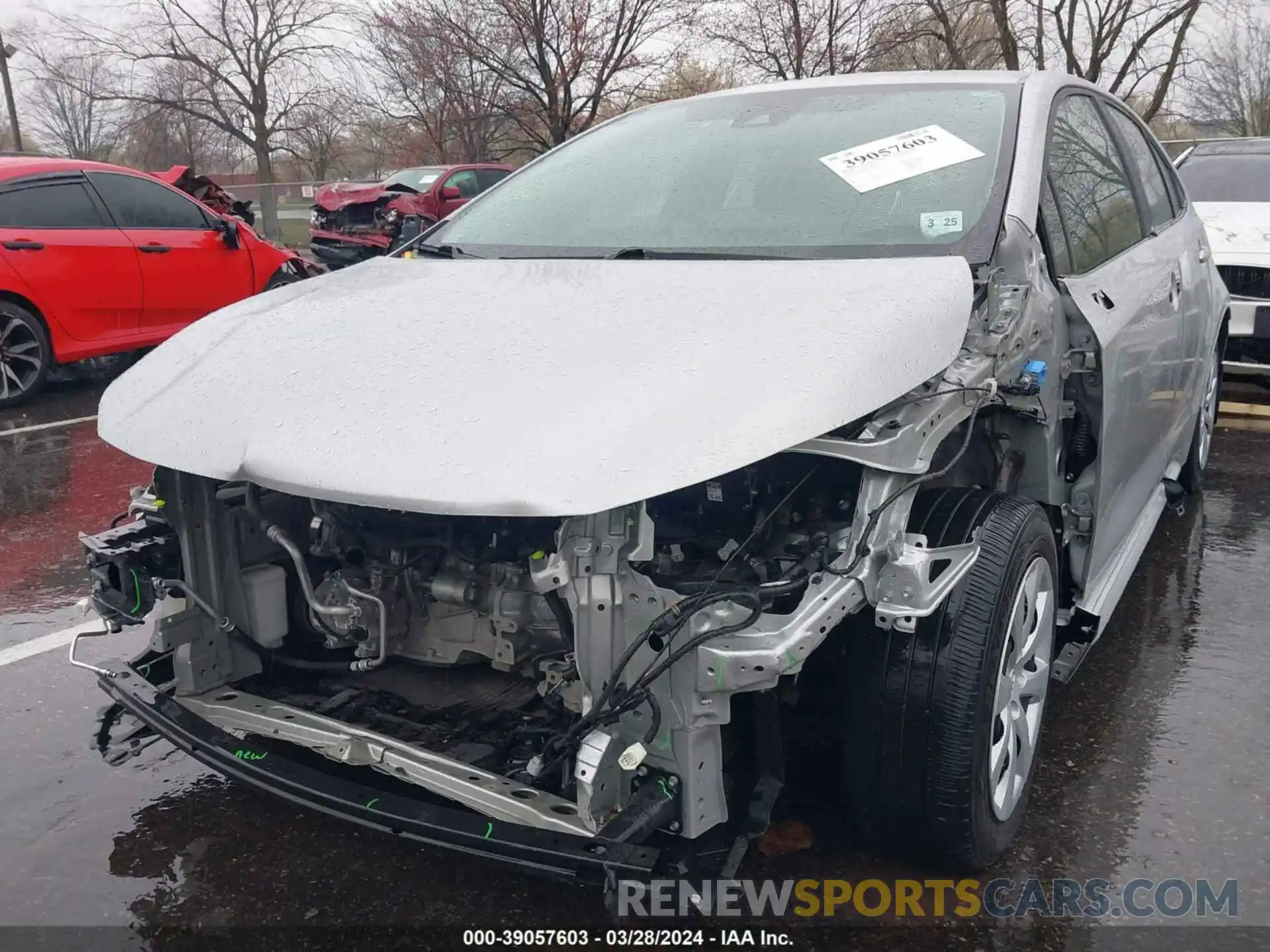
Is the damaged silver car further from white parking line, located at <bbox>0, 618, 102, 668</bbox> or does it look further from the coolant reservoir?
white parking line, located at <bbox>0, 618, 102, 668</bbox>

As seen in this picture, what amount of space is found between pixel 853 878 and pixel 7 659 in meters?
2.93

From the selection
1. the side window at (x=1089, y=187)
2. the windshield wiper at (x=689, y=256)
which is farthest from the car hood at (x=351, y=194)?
the windshield wiper at (x=689, y=256)

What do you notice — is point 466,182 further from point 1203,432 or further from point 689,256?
point 689,256

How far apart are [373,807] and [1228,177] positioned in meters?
8.09

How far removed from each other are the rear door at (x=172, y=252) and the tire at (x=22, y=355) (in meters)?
0.79

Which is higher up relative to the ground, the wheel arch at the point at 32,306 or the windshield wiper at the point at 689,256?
the windshield wiper at the point at 689,256

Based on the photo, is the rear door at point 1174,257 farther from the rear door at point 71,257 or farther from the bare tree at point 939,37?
the bare tree at point 939,37

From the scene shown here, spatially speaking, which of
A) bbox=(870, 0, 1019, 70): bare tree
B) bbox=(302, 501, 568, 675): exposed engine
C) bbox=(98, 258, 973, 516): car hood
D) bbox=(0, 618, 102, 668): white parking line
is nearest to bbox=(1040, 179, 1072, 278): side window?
bbox=(98, 258, 973, 516): car hood

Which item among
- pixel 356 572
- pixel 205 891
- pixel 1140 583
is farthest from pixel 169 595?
pixel 1140 583

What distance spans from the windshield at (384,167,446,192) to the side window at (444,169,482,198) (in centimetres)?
20

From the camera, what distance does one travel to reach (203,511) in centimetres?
263

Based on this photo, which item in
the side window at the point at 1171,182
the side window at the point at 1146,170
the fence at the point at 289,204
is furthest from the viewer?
the fence at the point at 289,204

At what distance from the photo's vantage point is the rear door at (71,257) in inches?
301

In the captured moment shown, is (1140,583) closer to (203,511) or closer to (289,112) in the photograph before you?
(203,511)
